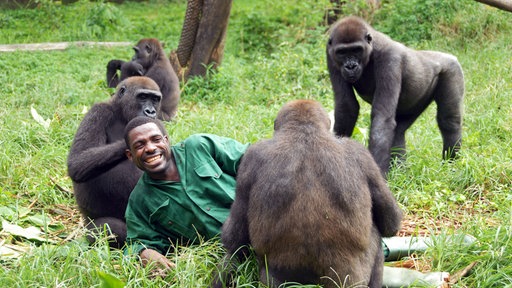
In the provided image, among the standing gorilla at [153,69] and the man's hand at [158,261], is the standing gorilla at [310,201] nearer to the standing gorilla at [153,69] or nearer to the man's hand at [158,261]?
the man's hand at [158,261]

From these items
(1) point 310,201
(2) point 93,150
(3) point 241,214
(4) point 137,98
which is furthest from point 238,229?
(4) point 137,98

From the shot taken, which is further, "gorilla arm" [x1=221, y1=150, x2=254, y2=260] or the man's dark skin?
the man's dark skin

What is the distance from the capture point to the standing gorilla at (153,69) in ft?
27.5

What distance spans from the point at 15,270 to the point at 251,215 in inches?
59.4

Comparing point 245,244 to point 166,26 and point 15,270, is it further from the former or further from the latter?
point 166,26

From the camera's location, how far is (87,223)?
488cm

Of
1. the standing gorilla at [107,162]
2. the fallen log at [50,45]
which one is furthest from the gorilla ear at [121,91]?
the fallen log at [50,45]

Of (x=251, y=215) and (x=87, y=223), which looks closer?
(x=251, y=215)

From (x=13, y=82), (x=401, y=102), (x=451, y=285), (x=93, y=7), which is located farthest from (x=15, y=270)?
(x=93, y=7)

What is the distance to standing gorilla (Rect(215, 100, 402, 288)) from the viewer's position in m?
3.04

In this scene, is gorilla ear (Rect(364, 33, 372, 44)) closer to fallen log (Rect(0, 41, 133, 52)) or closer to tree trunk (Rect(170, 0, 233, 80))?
tree trunk (Rect(170, 0, 233, 80))

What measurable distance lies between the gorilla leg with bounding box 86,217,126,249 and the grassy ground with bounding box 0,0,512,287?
14 cm

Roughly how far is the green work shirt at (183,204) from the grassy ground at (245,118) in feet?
0.55

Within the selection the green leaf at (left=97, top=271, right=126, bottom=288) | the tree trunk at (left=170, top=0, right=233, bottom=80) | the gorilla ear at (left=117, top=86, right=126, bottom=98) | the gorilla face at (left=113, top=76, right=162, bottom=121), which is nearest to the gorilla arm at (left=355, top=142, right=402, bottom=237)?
→ the green leaf at (left=97, top=271, right=126, bottom=288)
